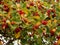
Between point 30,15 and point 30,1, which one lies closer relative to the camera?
point 30,15

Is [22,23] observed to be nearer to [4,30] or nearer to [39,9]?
[4,30]

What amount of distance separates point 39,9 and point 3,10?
29cm

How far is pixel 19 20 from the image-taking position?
1.50 metres

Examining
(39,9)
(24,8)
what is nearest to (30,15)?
(24,8)

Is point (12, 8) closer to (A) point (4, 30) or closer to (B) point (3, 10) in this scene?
(B) point (3, 10)

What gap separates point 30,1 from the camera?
5.84 feet

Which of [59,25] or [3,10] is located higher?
[3,10]

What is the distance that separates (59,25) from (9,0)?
43 cm

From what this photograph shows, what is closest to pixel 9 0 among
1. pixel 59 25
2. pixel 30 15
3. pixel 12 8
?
pixel 12 8

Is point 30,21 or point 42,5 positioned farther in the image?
point 42,5

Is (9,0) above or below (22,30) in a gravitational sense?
above

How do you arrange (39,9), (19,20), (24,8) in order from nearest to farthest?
(19,20), (24,8), (39,9)

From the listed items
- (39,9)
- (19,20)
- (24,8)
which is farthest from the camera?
(39,9)

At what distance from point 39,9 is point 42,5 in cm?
6
